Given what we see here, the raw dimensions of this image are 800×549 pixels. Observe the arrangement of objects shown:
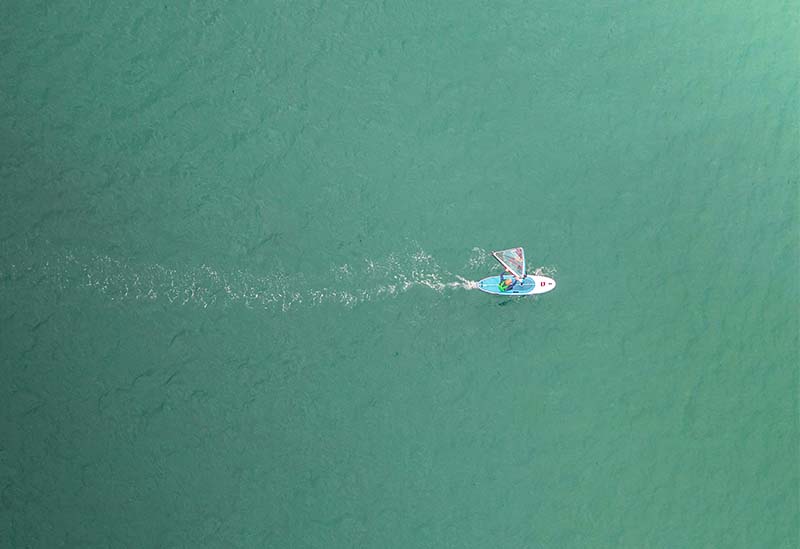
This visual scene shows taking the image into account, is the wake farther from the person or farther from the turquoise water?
the person

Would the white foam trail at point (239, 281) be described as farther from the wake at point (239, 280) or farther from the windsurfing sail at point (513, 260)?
the windsurfing sail at point (513, 260)

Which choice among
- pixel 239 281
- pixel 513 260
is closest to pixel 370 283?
pixel 239 281

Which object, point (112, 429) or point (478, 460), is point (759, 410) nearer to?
point (478, 460)

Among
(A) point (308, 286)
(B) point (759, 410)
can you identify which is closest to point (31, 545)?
(A) point (308, 286)

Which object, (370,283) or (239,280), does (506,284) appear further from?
(239,280)

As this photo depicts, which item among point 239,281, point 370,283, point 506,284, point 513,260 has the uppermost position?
point 513,260

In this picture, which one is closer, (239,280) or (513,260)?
(239,280)
